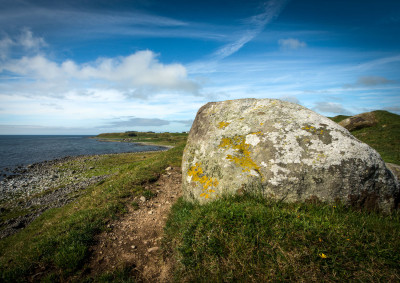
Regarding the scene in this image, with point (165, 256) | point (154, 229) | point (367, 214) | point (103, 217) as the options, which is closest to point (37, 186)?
point (103, 217)

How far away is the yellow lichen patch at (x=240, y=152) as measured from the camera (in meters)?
6.21

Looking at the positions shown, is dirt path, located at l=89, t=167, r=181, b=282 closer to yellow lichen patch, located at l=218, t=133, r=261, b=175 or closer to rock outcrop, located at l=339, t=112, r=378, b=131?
yellow lichen patch, located at l=218, t=133, r=261, b=175

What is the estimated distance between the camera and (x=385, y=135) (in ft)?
74.5

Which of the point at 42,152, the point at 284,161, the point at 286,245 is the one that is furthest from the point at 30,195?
the point at 42,152

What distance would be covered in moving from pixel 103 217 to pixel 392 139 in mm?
29050

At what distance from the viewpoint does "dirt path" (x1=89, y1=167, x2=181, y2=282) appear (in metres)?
4.96

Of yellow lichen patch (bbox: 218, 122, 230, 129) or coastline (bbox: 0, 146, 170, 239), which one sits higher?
yellow lichen patch (bbox: 218, 122, 230, 129)

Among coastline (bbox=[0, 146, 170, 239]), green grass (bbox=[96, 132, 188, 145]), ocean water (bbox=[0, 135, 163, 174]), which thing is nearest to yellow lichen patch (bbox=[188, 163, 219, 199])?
coastline (bbox=[0, 146, 170, 239])

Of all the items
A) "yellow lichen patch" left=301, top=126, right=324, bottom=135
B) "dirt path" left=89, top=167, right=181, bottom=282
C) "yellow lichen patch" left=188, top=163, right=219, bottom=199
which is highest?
"yellow lichen patch" left=301, top=126, right=324, bottom=135

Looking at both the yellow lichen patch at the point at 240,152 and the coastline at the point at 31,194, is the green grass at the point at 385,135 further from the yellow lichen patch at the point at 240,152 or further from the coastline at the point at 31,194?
the coastline at the point at 31,194

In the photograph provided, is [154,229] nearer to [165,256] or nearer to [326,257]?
[165,256]

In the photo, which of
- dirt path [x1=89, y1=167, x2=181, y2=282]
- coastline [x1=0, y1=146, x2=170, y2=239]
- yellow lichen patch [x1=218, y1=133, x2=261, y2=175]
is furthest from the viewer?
coastline [x1=0, y1=146, x2=170, y2=239]

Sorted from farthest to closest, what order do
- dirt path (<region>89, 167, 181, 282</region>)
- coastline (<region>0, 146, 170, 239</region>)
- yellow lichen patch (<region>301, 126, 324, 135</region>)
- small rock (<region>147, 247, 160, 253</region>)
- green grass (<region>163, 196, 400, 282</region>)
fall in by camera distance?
coastline (<region>0, 146, 170, 239</region>)
yellow lichen patch (<region>301, 126, 324, 135</region>)
small rock (<region>147, 247, 160, 253</region>)
dirt path (<region>89, 167, 181, 282</region>)
green grass (<region>163, 196, 400, 282</region>)

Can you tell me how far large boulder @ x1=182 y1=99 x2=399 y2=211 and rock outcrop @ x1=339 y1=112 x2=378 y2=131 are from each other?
88.3 feet
